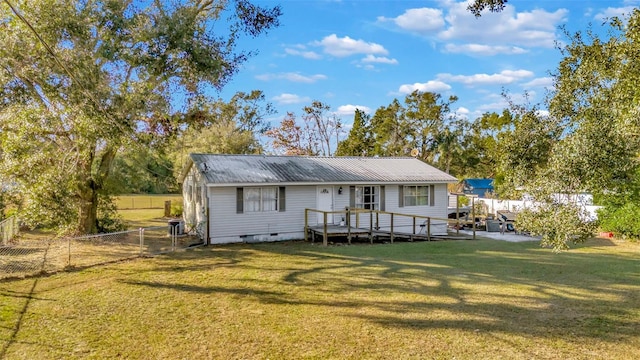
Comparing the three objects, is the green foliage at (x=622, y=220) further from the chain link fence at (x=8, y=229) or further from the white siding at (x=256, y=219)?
the chain link fence at (x=8, y=229)

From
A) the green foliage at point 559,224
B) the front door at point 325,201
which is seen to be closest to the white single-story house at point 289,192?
the front door at point 325,201

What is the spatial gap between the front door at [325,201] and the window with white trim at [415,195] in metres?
3.62

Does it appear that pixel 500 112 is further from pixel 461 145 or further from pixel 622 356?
pixel 622 356

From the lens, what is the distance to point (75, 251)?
13812 mm

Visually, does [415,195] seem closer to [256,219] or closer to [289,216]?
[289,216]

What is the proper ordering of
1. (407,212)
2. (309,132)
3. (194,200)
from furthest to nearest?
(309,132) < (407,212) < (194,200)

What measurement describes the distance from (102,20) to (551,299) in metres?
14.3

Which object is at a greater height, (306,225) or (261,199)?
(261,199)

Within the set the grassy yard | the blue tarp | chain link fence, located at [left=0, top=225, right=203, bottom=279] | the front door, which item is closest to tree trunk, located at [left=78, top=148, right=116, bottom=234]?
chain link fence, located at [left=0, top=225, right=203, bottom=279]

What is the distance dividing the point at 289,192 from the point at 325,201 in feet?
6.00

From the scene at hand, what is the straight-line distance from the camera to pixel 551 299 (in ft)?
30.2

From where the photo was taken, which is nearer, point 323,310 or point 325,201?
point 323,310

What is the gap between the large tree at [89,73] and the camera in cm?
1249

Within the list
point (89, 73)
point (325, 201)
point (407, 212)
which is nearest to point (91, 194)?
point (89, 73)
